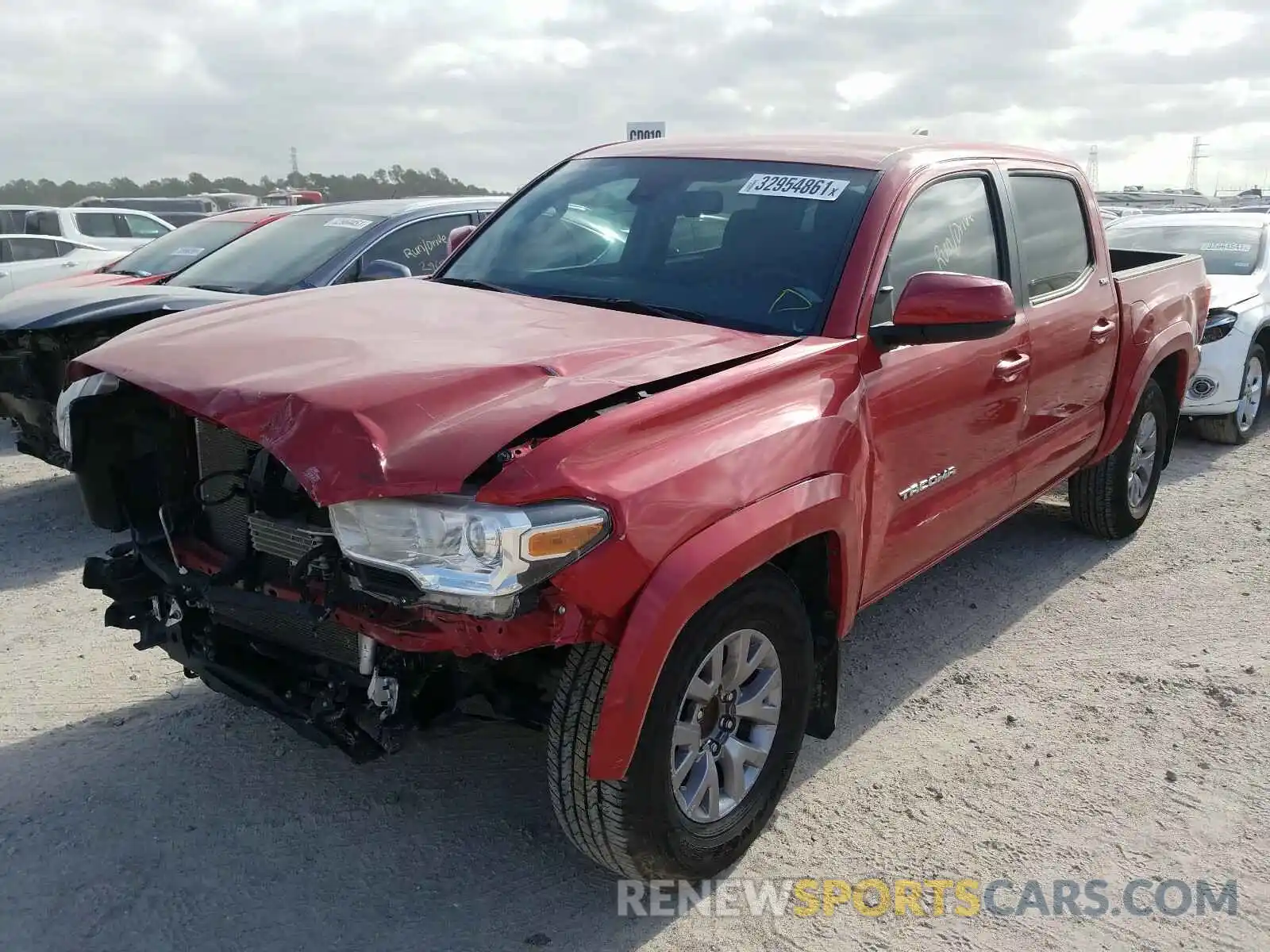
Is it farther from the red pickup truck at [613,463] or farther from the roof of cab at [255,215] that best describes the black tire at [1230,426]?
the roof of cab at [255,215]

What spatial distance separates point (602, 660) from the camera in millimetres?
2510

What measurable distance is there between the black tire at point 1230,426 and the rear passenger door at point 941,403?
4535 mm

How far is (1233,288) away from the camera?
8031 mm

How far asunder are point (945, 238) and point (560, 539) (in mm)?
2186

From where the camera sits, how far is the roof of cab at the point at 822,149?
12.2 feet

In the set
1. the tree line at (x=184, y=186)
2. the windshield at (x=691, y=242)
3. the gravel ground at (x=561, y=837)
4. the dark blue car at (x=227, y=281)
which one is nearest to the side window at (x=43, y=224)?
the dark blue car at (x=227, y=281)

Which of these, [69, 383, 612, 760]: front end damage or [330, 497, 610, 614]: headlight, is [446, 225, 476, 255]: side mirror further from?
[330, 497, 610, 614]: headlight

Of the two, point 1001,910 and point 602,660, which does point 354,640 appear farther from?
point 1001,910

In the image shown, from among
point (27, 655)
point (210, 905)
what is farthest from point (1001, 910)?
point (27, 655)

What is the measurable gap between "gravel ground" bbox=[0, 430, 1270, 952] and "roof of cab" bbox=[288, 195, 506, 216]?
3237 mm

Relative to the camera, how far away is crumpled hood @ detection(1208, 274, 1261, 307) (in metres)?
7.82

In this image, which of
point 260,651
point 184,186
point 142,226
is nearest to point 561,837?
point 260,651

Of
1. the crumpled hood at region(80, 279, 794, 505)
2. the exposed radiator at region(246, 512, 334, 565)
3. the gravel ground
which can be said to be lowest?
the gravel ground

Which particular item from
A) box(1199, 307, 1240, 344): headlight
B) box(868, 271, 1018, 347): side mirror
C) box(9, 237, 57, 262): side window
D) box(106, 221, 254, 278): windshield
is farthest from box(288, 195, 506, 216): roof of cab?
box(9, 237, 57, 262): side window
